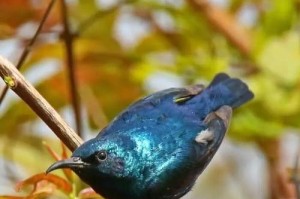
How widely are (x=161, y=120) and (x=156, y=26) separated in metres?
0.94

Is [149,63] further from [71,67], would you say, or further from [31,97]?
[31,97]

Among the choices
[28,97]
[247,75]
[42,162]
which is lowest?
[247,75]

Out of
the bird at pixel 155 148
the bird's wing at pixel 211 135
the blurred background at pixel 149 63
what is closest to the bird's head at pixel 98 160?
the bird at pixel 155 148

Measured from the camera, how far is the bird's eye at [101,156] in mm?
1914

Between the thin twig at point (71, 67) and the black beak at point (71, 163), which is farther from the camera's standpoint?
the thin twig at point (71, 67)

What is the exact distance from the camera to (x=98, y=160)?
6.29 feet

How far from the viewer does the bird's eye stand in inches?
75.4

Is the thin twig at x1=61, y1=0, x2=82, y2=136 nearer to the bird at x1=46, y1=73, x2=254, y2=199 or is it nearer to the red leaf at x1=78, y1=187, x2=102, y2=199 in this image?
the bird at x1=46, y1=73, x2=254, y2=199

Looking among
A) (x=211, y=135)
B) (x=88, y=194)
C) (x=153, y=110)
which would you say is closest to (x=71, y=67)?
(x=153, y=110)

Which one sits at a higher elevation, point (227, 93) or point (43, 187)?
point (43, 187)

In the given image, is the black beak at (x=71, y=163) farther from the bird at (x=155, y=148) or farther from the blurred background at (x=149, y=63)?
the blurred background at (x=149, y=63)

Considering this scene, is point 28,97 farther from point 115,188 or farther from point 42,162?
point 42,162

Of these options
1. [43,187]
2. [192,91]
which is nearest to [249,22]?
[192,91]

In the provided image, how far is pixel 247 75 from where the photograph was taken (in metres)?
2.77
